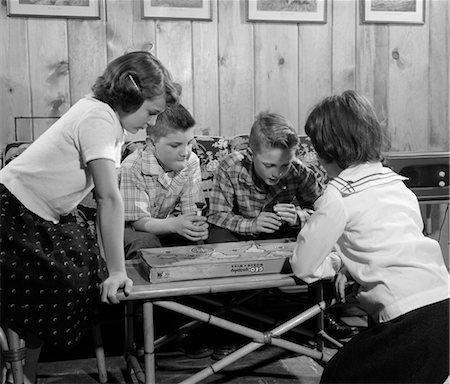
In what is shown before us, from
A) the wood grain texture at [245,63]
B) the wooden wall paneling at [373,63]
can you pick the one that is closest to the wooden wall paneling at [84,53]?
the wood grain texture at [245,63]

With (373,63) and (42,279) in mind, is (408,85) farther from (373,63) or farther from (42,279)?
(42,279)

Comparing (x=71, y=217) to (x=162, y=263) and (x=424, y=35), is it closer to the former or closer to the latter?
(x=162, y=263)

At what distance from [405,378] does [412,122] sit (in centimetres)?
224

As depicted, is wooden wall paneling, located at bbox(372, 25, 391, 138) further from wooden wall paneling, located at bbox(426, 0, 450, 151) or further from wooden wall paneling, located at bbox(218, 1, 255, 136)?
wooden wall paneling, located at bbox(218, 1, 255, 136)

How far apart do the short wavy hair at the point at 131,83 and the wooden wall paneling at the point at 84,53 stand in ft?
3.75

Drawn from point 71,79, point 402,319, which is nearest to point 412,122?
point 71,79

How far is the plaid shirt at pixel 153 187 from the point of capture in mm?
2432

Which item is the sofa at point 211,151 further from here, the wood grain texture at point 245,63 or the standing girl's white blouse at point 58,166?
the standing girl's white blouse at point 58,166

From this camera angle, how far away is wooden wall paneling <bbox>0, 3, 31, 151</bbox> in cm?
295

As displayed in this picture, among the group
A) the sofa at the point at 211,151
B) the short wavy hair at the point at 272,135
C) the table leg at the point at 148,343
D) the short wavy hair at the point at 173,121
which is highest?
the short wavy hair at the point at 173,121

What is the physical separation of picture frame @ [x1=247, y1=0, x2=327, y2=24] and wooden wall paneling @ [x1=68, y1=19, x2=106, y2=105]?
764 millimetres

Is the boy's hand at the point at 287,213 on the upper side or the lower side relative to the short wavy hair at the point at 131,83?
lower

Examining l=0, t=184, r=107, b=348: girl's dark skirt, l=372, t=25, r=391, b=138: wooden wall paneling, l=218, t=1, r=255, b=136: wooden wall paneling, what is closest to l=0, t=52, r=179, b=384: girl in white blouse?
l=0, t=184, r=107, b=348: girl's dark skirt

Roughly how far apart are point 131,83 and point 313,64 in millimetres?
1650
